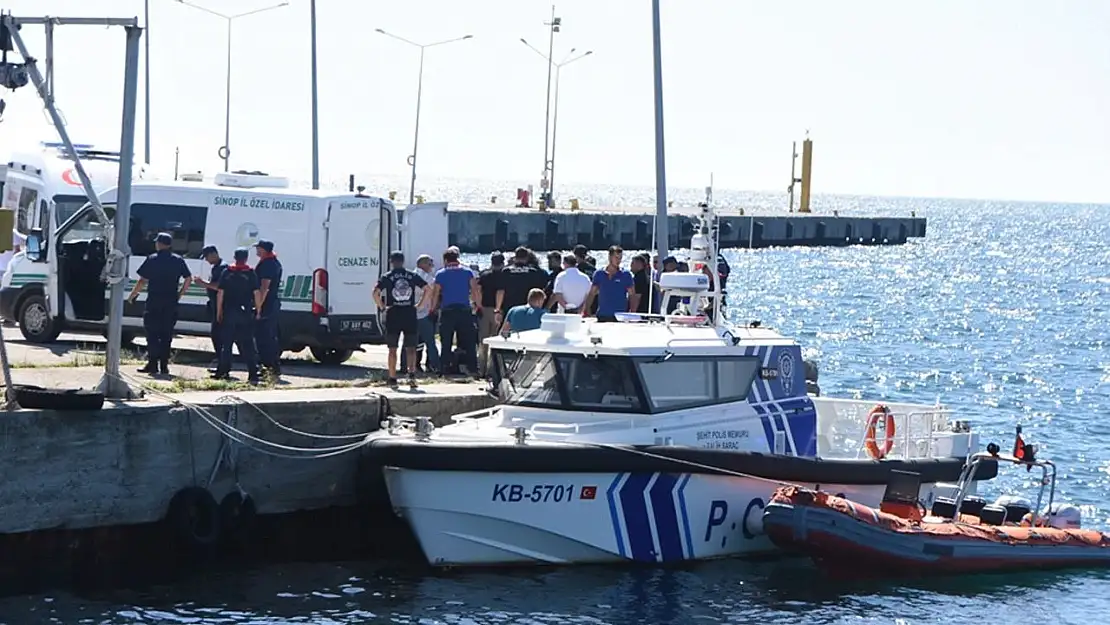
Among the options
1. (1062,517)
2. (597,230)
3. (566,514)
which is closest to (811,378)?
(1062,517)

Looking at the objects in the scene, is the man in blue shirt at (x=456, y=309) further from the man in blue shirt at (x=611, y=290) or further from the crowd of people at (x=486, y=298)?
the man in blue shirt at (x=611, y=290)

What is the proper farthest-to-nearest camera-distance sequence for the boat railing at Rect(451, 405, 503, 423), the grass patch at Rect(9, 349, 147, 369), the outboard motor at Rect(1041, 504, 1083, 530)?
the grass patch at Rect(9, 349, 147, 369) → the outboard motor at Rect(1041, 504, 1083, 530) → the boat railing at Rect(451, 405, 503, 423)

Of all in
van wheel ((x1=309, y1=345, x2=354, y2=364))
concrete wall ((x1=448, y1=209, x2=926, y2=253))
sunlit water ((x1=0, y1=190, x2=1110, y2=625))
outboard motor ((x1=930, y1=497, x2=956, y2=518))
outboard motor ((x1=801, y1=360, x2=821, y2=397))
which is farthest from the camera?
concrete wall ((x1=448, y1=209, x2=926, y2=253))

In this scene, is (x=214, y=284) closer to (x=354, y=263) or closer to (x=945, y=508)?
(x=354, y=263)

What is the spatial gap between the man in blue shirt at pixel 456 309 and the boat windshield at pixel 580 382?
329cm

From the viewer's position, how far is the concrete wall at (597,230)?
262ft

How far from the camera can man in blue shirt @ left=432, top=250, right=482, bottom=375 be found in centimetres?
1975

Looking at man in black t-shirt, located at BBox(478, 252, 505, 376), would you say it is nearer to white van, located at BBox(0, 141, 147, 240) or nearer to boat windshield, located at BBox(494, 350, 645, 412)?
boat windshield, located at BBox(494, 350, 645, 412)

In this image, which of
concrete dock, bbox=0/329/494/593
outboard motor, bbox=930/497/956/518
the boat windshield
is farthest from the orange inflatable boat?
concrete dock, bbox=0/329/494/593

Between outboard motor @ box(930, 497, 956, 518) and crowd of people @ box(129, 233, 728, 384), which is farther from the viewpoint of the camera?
crowd of people @ box(129, 233, 728, 384)

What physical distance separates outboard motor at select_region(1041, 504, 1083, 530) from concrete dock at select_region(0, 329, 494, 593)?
591 centimetres

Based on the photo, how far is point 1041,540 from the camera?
1759 cm

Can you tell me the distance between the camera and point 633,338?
54.3ft

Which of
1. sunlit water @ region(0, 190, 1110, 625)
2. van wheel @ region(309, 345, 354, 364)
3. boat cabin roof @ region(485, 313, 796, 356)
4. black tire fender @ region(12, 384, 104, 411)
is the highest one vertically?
boat cabin roof @ region(485, 313, 796, 356)
